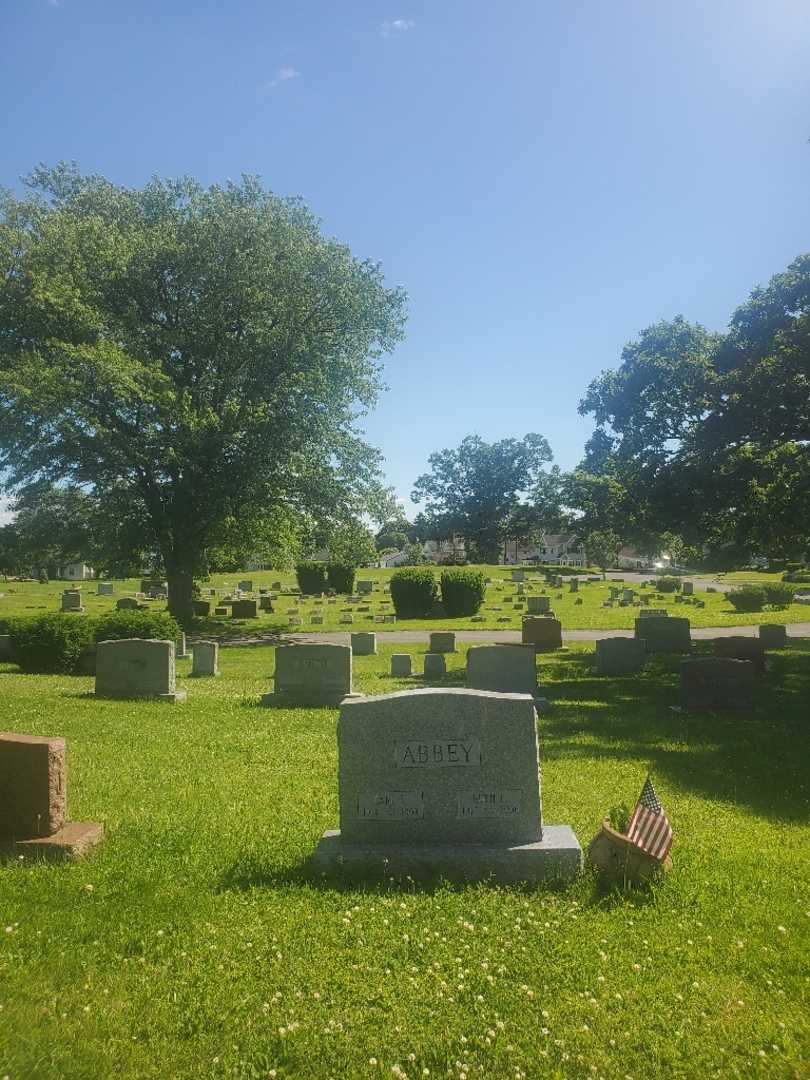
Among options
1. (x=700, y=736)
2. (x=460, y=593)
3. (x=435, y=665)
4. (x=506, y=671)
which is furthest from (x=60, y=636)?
(x=460, y=593)

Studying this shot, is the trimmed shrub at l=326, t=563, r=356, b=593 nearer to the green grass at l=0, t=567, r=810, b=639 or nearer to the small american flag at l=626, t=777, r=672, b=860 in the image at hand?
the green grass at l=0, t=567, r=810, b=639

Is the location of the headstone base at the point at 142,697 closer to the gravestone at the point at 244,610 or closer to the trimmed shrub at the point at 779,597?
the gravestone at the point at 244,610

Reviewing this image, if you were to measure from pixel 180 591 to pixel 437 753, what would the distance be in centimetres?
2590

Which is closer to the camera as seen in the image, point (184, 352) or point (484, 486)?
point (184, 352)

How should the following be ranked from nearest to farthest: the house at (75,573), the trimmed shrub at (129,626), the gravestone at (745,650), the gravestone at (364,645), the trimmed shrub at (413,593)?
the gravestone at (745,650) → the trimmed shrub at (129,626) → the gravestone at (364,645) → the trimmed shrub at (413,593) → the house at (75,573)

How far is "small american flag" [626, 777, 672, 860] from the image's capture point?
5414mm

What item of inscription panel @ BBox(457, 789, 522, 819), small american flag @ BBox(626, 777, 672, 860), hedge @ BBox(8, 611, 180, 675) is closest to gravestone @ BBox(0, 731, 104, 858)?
inscription panel @ BBox(457, 789, 522, 819)

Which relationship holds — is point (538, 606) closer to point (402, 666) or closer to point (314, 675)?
point (402, 666)

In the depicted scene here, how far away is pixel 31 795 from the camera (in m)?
5.90

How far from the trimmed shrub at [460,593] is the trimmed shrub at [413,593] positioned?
70cm

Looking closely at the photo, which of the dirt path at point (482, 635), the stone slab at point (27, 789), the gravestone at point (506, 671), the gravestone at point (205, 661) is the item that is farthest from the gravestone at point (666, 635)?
the stone slab at point (27, 789)

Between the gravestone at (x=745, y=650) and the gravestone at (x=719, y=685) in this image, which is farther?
the gravestone at (x=745, y=650)

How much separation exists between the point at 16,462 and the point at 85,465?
2.22 meters

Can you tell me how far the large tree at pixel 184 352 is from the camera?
26.3 m
